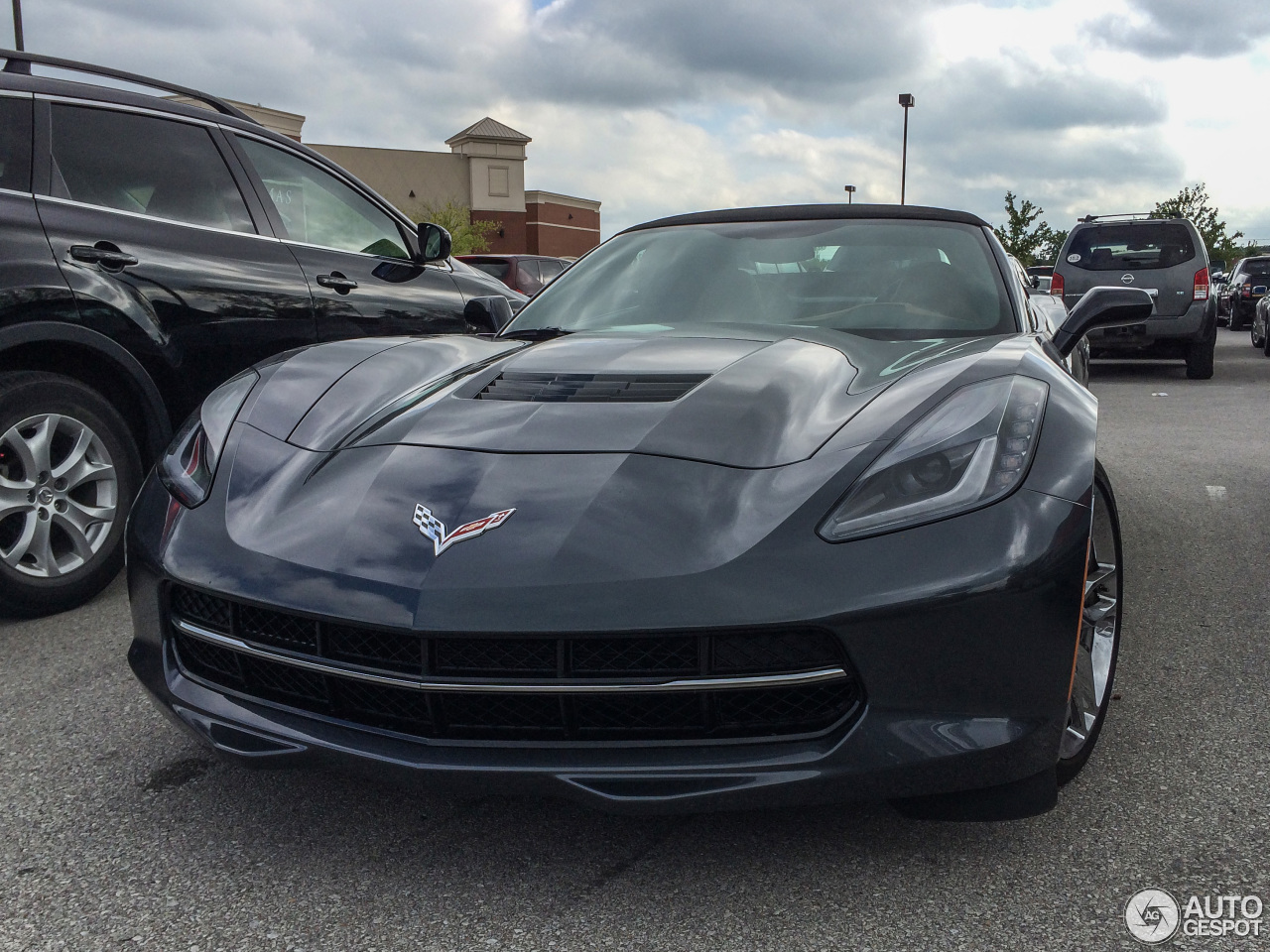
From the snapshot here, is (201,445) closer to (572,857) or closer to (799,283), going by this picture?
(572,857)

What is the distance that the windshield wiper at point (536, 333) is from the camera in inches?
128

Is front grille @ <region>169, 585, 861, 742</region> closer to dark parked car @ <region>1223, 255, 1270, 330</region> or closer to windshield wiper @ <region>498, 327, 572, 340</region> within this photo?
windshield wiper @ <region>498, 327, 572, 340</region>

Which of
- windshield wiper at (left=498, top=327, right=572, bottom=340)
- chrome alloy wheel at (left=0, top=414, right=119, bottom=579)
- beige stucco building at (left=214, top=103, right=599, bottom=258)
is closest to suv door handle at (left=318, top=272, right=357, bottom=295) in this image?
chrome alloy wheel at (left=0, top=414, right=119, bottom=579)

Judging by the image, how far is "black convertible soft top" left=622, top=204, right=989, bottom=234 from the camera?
3.68m

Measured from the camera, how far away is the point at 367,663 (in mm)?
1962

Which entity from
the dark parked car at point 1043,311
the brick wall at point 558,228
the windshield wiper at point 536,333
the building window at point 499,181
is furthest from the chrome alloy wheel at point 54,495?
the brick wall at point 558,228

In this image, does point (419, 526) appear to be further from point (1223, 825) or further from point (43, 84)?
point (43, 84)

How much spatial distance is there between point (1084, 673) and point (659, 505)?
1.05 meters

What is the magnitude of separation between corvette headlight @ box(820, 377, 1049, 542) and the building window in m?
57.5

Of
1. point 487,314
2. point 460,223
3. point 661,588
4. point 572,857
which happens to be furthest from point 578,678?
point 460,223

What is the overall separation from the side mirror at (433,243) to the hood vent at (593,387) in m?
2.48

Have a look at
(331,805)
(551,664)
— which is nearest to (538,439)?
(551,664)

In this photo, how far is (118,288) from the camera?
3.83 m

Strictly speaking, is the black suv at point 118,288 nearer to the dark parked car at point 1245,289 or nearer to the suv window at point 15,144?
the suv window at point 15,144
